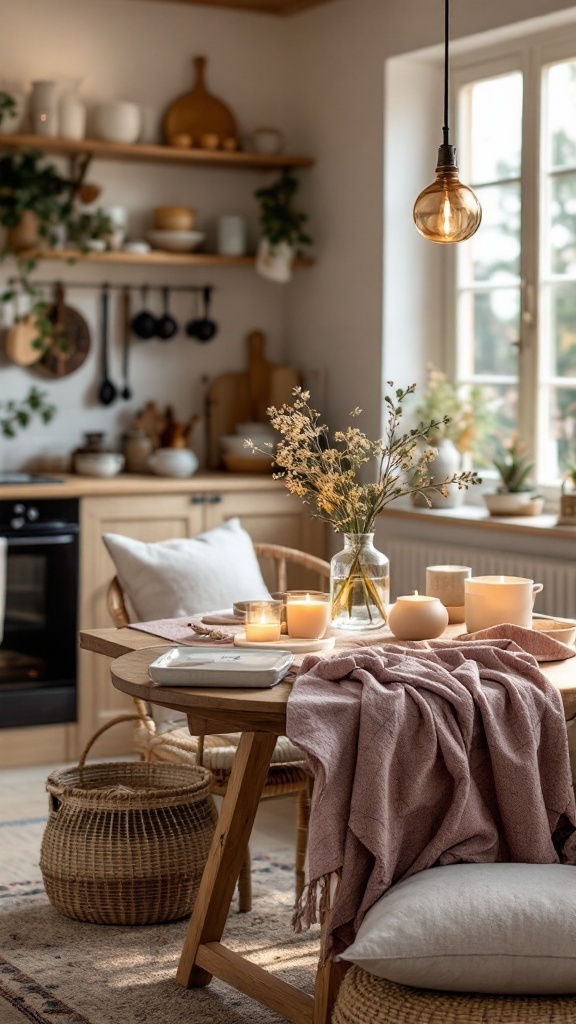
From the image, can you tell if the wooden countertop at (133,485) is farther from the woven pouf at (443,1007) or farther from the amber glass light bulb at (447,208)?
the woven pouf at (443,1007)

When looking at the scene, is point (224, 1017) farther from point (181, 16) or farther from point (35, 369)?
point (181, 16)

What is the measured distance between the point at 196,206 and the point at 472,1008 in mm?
4053

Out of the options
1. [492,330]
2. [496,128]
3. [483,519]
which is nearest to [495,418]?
[492,330]

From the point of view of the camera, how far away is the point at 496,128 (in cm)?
482

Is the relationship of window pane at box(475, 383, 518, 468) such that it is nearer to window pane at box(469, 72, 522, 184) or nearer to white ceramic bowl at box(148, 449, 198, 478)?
window pane at box(469, 72, 522, 184)

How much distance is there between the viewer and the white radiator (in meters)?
4.14

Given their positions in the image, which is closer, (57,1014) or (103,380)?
(57,1014)

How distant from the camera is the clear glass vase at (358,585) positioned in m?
2.90

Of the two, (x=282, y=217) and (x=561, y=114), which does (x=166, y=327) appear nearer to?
(x=282, y=217)

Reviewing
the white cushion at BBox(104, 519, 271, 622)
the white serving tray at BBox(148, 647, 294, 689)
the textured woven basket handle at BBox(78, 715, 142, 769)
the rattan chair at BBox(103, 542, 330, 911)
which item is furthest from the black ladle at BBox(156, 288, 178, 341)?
the white serving tray at BBox(148, 647, 294, 689)

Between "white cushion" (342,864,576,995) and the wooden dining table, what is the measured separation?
1.07 ft

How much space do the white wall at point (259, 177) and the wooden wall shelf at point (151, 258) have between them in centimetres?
9

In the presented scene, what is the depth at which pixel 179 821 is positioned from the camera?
3.25 m

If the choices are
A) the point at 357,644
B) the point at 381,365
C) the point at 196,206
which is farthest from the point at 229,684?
the point at 196,206
